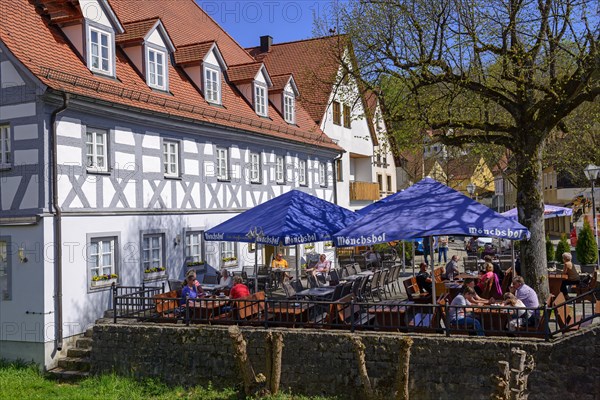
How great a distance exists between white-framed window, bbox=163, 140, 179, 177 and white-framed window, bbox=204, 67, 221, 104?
2763mm

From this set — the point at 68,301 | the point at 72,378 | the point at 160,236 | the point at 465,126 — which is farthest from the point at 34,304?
the point at 465,126

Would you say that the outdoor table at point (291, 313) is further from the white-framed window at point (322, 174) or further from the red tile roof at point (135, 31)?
the white-framed window at point (322, 174)

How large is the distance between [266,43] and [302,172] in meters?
9.74

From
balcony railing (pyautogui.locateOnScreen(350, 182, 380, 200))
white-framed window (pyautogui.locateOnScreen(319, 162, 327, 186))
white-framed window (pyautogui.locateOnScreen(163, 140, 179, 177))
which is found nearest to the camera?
white-framed window (pyautogui.locateOnScreen(163, 140, 179, 177))

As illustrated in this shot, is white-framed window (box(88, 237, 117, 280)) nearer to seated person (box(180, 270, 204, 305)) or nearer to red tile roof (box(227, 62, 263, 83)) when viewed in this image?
seated person (box(180, 270, 204, 305))

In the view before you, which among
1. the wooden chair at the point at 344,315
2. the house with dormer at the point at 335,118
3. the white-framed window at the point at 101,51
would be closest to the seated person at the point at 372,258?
the house with dormer at the point at 335,118

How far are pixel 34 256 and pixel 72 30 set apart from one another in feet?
18.8

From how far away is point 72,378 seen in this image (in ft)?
42.4

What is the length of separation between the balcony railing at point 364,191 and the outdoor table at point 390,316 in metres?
19.4

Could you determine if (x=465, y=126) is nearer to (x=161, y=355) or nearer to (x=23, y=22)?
(x=161, y=355)

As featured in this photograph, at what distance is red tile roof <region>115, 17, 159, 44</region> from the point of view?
55.9ft

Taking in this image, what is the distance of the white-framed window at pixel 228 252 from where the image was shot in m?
19.6

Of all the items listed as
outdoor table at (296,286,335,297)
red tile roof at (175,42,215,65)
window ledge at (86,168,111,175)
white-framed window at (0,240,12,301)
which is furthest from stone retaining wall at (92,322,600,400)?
red tile roof at (175,42,215,65)

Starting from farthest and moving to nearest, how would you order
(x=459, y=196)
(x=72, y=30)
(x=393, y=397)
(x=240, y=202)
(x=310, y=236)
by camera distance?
(x=240, y=202)
(x=72, y=30)
(x=310, y=236)
(x=459, y=196)
(x=393, y=397)
